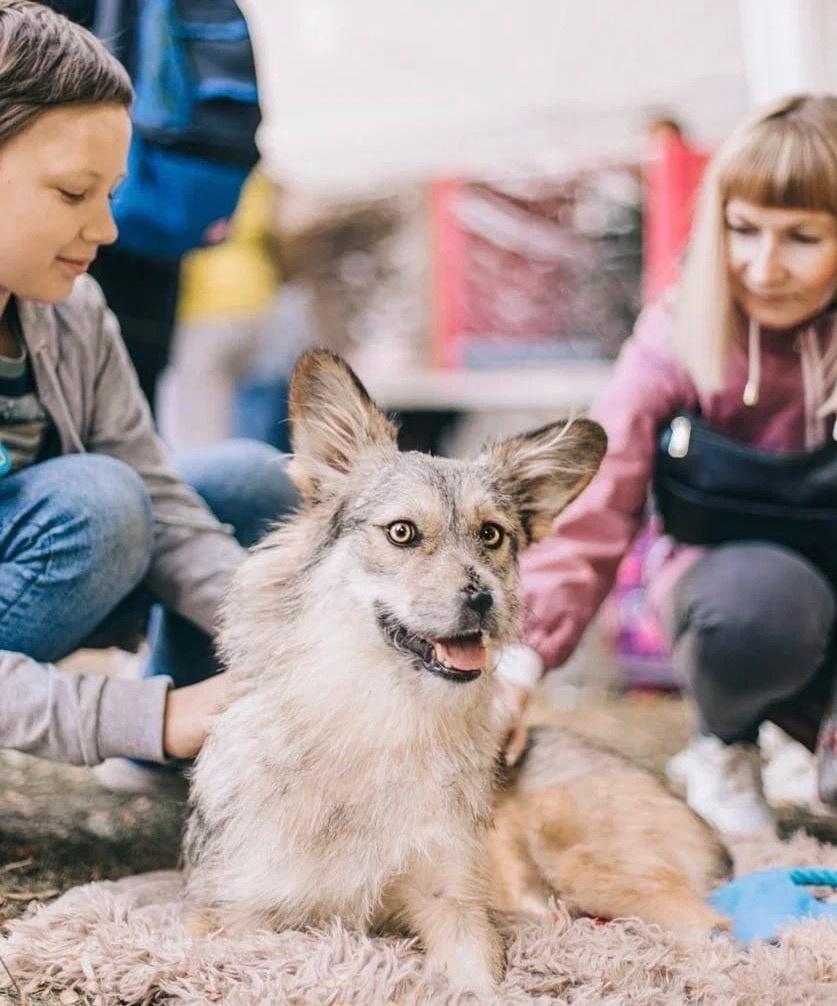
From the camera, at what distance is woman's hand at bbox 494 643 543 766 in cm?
186

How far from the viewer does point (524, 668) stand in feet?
6.95

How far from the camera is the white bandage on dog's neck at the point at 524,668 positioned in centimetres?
208

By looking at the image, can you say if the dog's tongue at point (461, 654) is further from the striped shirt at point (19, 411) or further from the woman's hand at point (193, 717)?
the striped shirt at point (19, 411)

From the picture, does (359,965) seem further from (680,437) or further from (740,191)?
(740,191)

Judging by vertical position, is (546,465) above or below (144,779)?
above

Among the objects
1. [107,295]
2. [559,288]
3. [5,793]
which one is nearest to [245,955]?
[5,793]

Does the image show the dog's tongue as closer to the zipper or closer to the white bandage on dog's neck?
the white bandage on dog's neck

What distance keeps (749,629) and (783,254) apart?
0.77m

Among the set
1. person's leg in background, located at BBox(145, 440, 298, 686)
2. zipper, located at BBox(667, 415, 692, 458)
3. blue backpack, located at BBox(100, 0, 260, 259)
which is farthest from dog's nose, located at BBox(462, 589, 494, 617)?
blue backpack, located at BBox(100, 0, 260, 259)

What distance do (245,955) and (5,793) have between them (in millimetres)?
1153

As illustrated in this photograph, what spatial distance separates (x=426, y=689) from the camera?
→ 5.38 feet

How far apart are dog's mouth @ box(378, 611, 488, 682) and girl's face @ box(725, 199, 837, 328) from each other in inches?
41.6

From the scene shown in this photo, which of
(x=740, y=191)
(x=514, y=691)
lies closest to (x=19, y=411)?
(x=514, y=691)

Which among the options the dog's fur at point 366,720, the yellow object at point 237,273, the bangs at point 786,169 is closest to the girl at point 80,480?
the dog's fur at point 366,720
